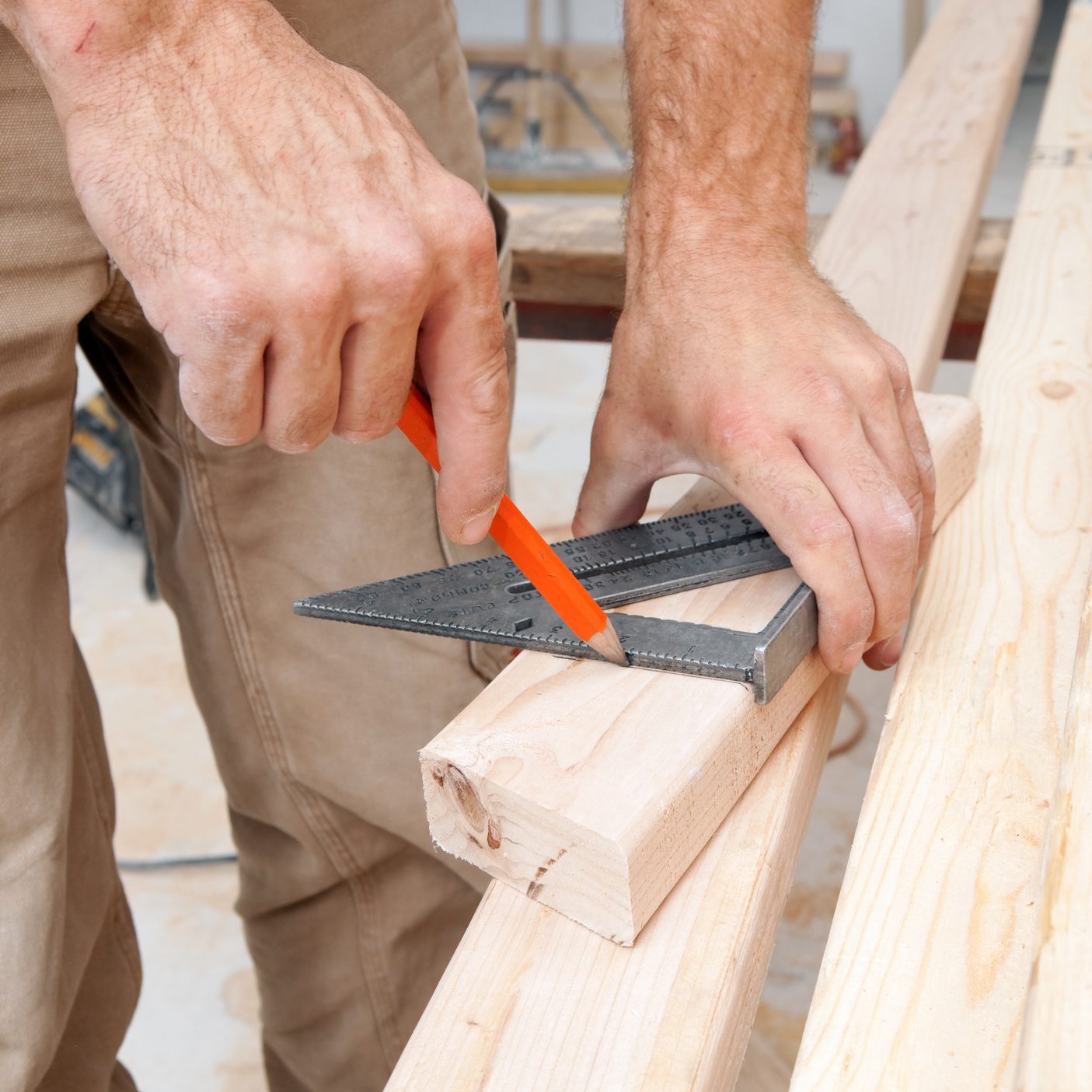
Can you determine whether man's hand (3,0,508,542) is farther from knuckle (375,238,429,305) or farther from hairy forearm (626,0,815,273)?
hairy forearm (626,0,815,273)

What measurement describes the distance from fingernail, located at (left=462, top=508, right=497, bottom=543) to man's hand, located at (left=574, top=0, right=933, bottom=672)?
0.24 meters

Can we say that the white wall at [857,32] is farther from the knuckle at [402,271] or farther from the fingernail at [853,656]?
the knuckle at [402,271]

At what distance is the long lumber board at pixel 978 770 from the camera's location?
67 cm

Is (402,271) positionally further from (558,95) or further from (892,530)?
(558,95)

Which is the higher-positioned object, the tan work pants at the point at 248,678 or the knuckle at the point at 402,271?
the knuckle at the point at 402,271

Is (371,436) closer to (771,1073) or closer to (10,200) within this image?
(10,200)

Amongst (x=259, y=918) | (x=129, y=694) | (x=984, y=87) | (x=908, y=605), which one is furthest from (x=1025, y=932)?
(x=129, y=694)

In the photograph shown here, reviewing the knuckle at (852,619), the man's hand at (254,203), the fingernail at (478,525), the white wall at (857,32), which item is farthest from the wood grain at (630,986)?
the white wall at (857,32)

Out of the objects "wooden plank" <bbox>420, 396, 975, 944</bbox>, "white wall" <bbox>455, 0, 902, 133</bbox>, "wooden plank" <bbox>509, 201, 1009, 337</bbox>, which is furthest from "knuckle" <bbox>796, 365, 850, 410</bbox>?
"white wall" <bbox>455, 0, 902, 133</bbox>

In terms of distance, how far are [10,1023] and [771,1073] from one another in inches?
44.7

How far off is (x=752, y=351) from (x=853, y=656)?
26cm

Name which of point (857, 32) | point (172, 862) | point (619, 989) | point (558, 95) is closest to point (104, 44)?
point (619, 989)

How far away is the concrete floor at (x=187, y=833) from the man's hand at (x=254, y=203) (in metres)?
1.44

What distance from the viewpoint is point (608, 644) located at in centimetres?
85
